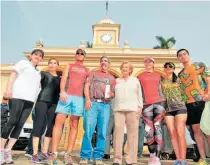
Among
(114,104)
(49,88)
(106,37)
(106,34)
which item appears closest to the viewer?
(114,104)

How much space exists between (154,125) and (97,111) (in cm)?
97

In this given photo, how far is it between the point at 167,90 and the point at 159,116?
20.0 inches

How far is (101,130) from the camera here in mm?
4145

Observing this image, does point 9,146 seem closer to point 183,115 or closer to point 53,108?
point 53,108

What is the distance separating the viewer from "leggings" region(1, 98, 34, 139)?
3.60 metres

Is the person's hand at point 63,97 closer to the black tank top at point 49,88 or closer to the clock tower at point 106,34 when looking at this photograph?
the black tank top at point 49,88

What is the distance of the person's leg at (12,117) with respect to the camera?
3.56 metres

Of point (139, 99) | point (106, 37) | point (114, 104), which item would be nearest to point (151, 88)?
point (139, 99)

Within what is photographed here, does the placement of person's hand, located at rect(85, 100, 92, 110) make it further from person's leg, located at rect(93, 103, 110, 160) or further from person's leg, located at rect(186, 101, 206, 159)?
person's leg, located at rect(186, 101, 206, 159)

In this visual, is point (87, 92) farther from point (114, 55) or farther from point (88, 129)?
point (114, 55)

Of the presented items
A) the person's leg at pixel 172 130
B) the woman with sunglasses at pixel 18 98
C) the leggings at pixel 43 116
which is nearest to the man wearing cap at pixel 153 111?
the person's leg at pixel 172 130

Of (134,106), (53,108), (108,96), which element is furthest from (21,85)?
(134,106)

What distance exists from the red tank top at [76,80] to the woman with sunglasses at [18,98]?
540 millimetres

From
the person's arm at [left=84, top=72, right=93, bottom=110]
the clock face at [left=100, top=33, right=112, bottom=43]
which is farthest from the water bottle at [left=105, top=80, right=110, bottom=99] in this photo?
the clock face at [left=100, top=33, right=112, bottom=43]
